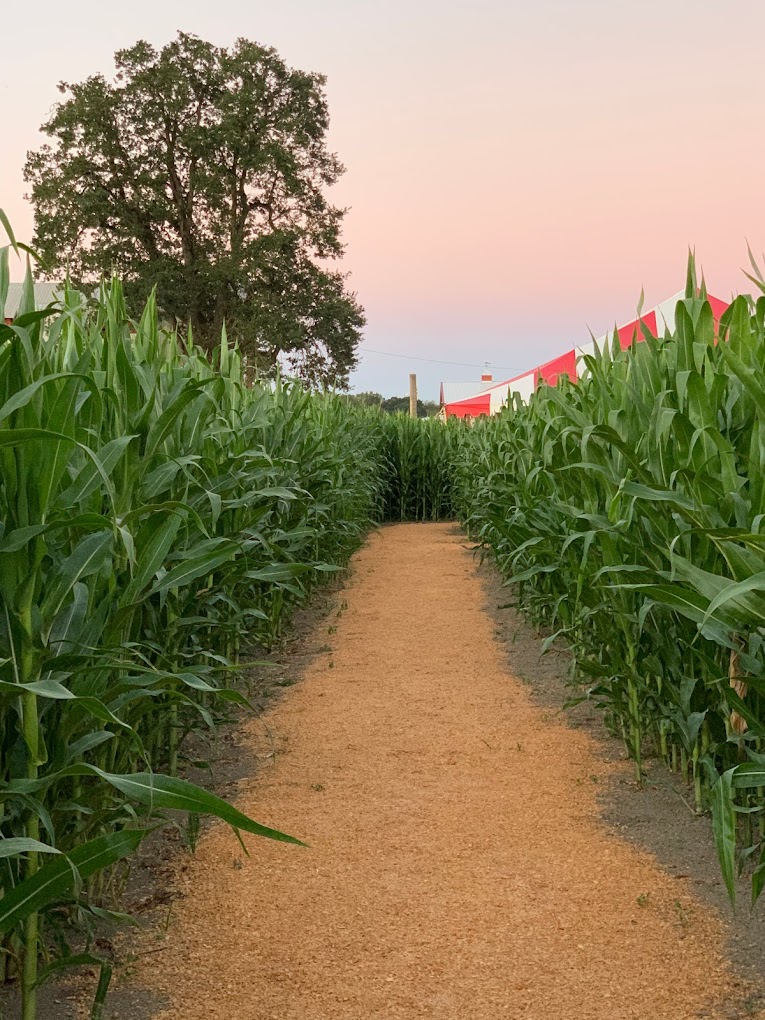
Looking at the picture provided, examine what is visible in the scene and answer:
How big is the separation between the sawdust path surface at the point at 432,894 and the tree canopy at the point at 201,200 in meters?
23.2

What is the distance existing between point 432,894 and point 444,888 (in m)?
0.06

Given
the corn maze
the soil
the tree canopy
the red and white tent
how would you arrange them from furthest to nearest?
the tree canopy < the red and white tent < the soil < the corn maze

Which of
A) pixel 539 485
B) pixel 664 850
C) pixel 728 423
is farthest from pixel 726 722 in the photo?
pixel 539 485

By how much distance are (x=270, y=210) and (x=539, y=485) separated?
25.4m

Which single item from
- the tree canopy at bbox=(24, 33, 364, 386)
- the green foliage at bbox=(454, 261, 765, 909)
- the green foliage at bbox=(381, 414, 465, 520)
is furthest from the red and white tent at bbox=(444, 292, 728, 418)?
the tree canopy at bbox=(24, 33, 364, 386)

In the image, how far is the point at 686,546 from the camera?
293 cm

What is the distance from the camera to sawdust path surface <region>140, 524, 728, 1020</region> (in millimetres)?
2277

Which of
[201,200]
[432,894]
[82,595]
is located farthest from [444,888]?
[201,200]

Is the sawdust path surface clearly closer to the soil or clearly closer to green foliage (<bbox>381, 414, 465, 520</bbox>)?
the soil

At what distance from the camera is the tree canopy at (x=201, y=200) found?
2667 centimetres

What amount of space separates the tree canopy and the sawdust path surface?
76.0 feet

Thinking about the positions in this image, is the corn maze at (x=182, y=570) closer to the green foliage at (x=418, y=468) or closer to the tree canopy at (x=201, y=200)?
the green foliage at (x=418, y=468)

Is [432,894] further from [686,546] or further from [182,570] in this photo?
[686,546]

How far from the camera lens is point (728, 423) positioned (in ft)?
9.46
